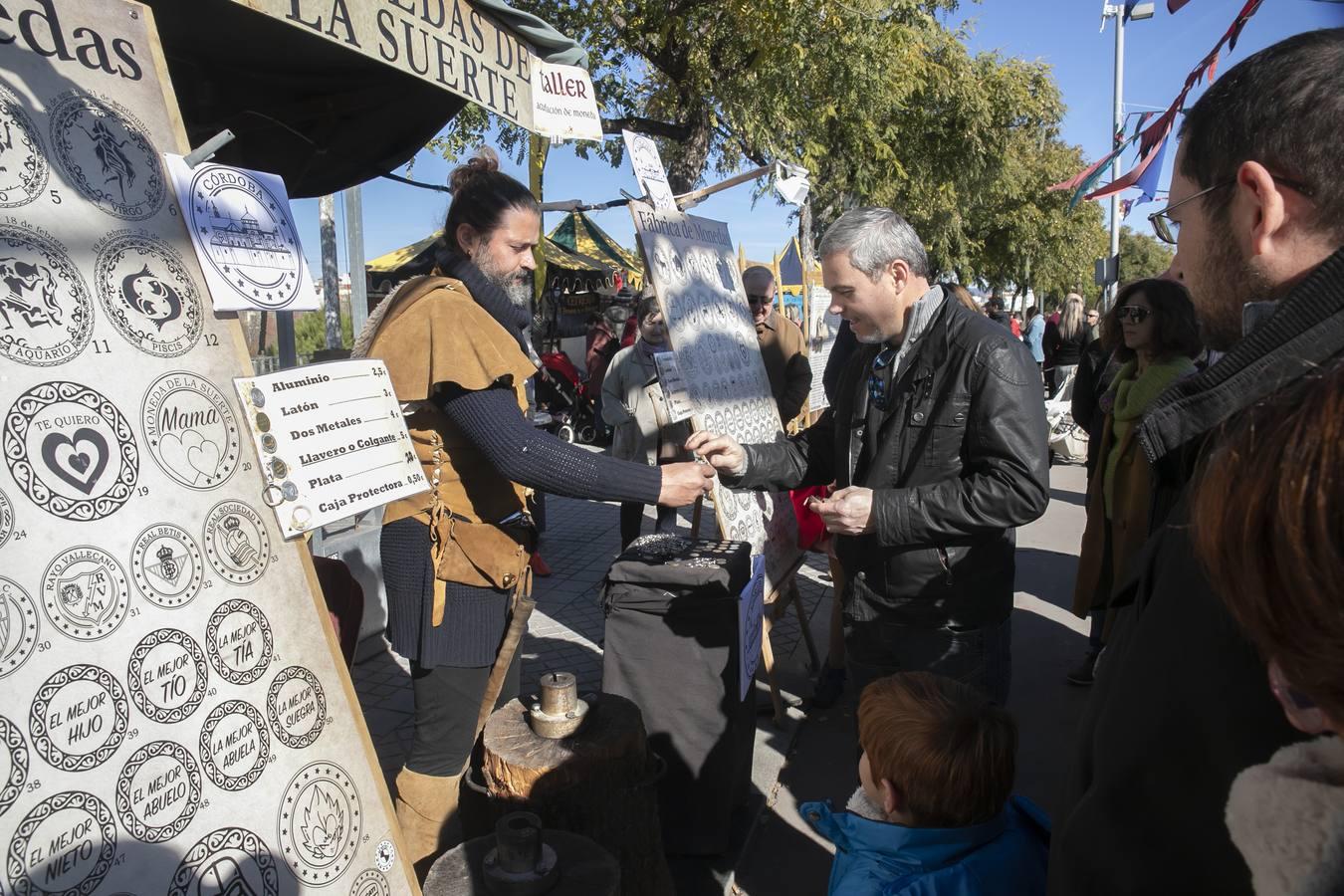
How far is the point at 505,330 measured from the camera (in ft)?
6.84

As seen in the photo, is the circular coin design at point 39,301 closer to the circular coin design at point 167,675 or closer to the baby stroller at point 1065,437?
the circular coin design at point 167,675

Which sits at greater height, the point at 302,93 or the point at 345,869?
Answer: the point at 302,93

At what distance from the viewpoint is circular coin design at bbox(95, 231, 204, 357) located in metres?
1.21

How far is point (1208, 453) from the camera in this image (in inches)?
32.0

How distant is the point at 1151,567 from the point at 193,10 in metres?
2.77

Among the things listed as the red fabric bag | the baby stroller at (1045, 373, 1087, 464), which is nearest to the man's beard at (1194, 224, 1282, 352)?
the red fabric bag

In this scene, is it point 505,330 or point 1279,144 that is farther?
point 505,330

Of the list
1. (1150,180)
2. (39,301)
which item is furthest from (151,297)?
(1150,180)

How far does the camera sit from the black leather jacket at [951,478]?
2033 mm

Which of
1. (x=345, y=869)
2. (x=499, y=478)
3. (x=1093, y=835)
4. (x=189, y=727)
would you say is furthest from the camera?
(x=499, y=478)

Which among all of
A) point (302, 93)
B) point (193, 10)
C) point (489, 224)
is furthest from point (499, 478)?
point (302, 93)

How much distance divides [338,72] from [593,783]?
8.73 feet

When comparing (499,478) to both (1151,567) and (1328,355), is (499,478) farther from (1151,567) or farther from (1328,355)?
(1328,355)

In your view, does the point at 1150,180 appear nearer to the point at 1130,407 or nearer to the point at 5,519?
the point at 1130,407
